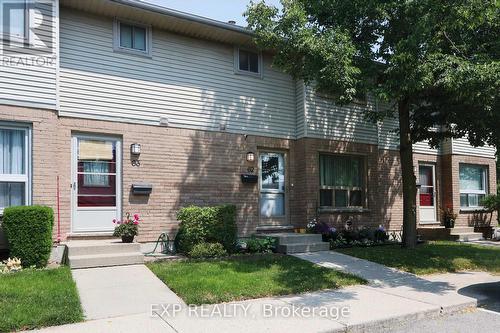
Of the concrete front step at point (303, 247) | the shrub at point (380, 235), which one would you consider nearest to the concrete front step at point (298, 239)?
the concrete front step at point (303, 247)

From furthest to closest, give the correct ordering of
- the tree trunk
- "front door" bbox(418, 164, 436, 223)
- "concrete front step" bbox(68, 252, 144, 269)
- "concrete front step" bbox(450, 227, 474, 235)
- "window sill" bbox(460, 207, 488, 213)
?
"window sill" bbox(460, 207, 488, 213) < "front door" bbox(418, 164, 436, 223) < "concrete front step" bbox(450, 227, 474, 235) < the tree trunk < "concrete front step" bbox(68, 252, 144, 269)

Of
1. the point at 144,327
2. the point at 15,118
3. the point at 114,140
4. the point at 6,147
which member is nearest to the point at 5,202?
the point at 6,147

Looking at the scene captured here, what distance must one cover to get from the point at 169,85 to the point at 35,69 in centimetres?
330

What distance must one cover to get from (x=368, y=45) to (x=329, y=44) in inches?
75.1

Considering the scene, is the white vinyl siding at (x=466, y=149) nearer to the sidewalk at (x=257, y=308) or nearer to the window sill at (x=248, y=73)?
the window sill at (x=248, y=73)

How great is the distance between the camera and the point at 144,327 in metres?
5.66

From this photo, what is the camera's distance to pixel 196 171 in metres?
11.8

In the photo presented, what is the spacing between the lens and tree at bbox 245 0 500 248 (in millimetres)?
8867

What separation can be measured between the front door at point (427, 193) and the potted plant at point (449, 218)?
46 cm

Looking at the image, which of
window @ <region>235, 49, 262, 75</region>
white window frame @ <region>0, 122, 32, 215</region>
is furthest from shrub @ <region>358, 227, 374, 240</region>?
white window frame @ <region>0, 122, 32, 215</region>

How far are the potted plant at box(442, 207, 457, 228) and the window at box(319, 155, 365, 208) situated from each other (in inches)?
162

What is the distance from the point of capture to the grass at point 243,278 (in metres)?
7.17

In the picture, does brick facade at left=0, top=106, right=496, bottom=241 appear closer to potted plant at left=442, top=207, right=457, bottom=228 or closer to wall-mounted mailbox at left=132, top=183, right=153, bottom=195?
wall-mounted mailbox at left=132, top=183, right=153, bottom=195

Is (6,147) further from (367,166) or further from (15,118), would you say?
(367,166)
